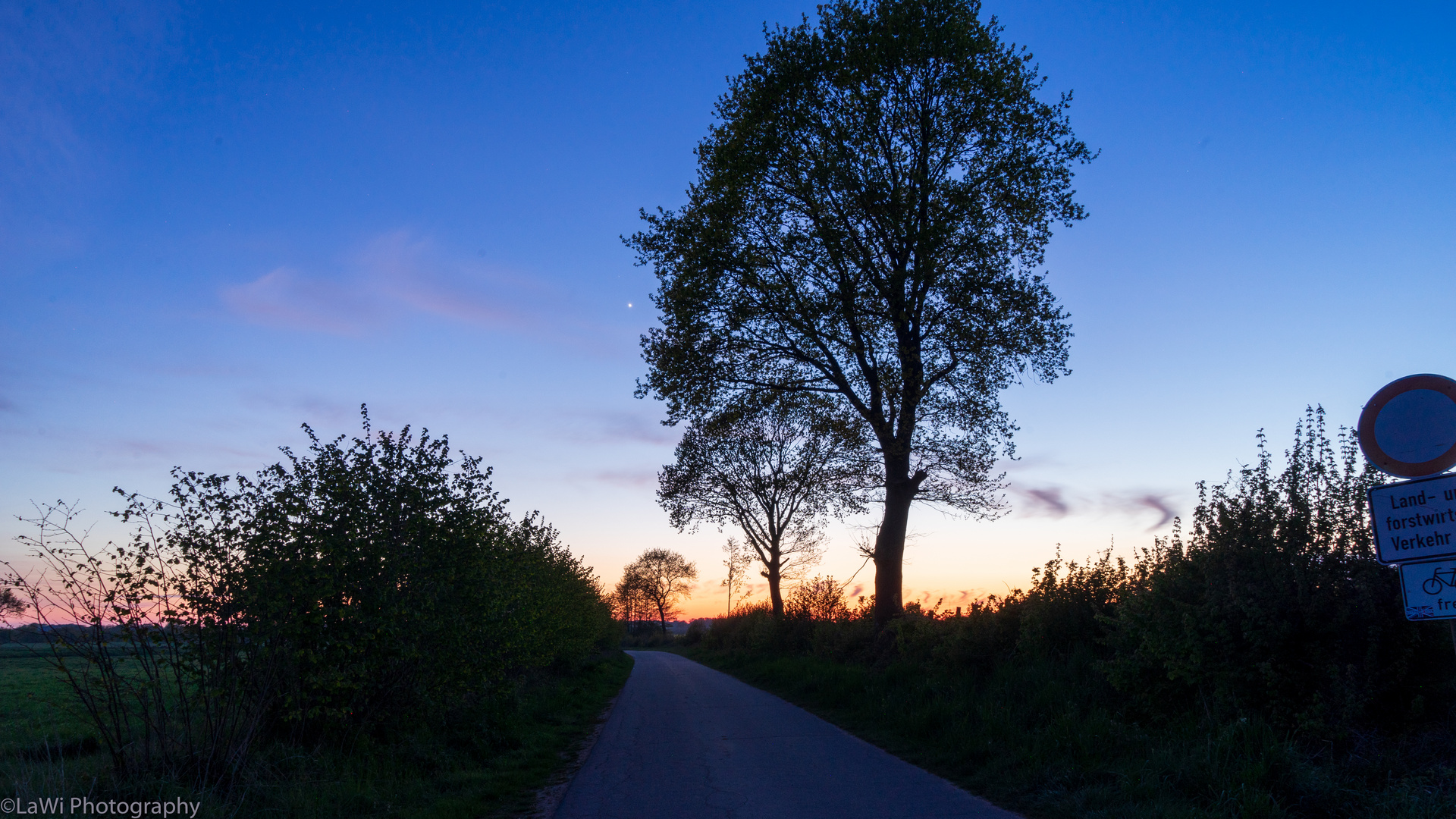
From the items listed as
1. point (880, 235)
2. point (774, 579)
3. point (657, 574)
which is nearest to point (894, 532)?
point (880, 235)

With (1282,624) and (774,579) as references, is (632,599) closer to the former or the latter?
(774,579)

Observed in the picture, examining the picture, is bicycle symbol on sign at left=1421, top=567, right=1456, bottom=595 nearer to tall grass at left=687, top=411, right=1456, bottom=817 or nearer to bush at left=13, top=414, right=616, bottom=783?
tall grass at left=687, top=411, right=1456, bottom=817

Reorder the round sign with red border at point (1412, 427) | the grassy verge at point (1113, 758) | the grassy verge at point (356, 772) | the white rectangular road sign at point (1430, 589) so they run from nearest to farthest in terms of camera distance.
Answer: the white rectangular road sign at point (1430, 589) → the round sign with red border at point (1412, 427) → the grassy verge at point (1113, 758) → the grassy verge at point (356, 772)

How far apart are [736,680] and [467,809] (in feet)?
60.0

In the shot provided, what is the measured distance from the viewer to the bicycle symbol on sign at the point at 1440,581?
175 inches

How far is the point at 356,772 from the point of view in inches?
318

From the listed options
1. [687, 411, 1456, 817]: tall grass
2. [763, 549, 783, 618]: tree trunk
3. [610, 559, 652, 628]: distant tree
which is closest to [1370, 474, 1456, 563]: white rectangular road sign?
[687, 411, 1456, 817]: tall grass

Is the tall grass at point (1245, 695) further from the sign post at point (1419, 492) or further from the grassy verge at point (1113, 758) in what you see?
the sign post at point (1419, 492)

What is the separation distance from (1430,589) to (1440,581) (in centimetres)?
7

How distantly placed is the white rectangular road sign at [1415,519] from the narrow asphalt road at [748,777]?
3.73 meters

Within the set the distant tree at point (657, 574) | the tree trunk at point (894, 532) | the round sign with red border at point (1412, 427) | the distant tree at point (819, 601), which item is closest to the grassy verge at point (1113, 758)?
the round sign with red border at point (1412, 427)

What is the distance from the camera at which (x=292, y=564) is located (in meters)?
8.05

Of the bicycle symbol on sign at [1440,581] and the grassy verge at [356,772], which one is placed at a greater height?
the bicycle symbol on sign at [1440,581]

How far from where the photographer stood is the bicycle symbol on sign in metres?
4.44
